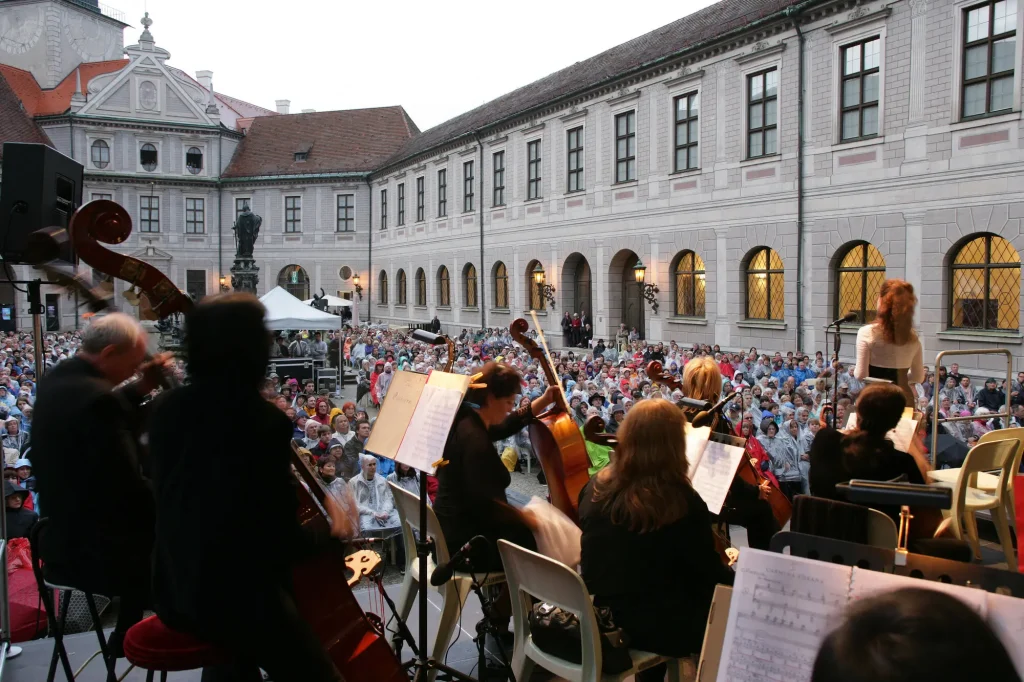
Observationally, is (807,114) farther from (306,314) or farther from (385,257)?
(385,257)

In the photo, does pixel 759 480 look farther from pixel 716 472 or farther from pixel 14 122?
pixel 14 122

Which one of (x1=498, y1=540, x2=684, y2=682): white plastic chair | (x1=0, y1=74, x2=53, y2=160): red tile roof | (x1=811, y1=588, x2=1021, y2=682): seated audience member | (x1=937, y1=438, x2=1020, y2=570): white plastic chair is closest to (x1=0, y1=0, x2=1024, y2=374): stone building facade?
(x1=937, y1=438, x2=1020, y2=570): white plastic chair

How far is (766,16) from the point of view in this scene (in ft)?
59.2

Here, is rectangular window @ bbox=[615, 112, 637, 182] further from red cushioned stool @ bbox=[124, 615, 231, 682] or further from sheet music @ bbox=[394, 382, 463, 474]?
red cushioned stool @ bbox=[124, 615, 231, 682]

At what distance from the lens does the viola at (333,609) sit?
2713 mm

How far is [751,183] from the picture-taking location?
1892 centimetres

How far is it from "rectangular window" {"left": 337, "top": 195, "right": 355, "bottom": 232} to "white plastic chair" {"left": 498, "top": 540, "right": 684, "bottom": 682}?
38992 mm

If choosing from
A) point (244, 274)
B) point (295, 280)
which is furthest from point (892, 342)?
point (295, 280)

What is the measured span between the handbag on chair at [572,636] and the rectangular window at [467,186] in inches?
1106

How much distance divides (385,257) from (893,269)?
26923 millimetres

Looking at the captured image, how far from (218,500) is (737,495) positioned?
279 cm

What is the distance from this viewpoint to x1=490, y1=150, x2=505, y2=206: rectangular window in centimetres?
2855

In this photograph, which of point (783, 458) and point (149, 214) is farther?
point (149, 214)

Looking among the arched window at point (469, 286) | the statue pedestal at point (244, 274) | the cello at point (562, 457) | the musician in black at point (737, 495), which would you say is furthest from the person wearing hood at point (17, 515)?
the arched window at point (469, 286)
